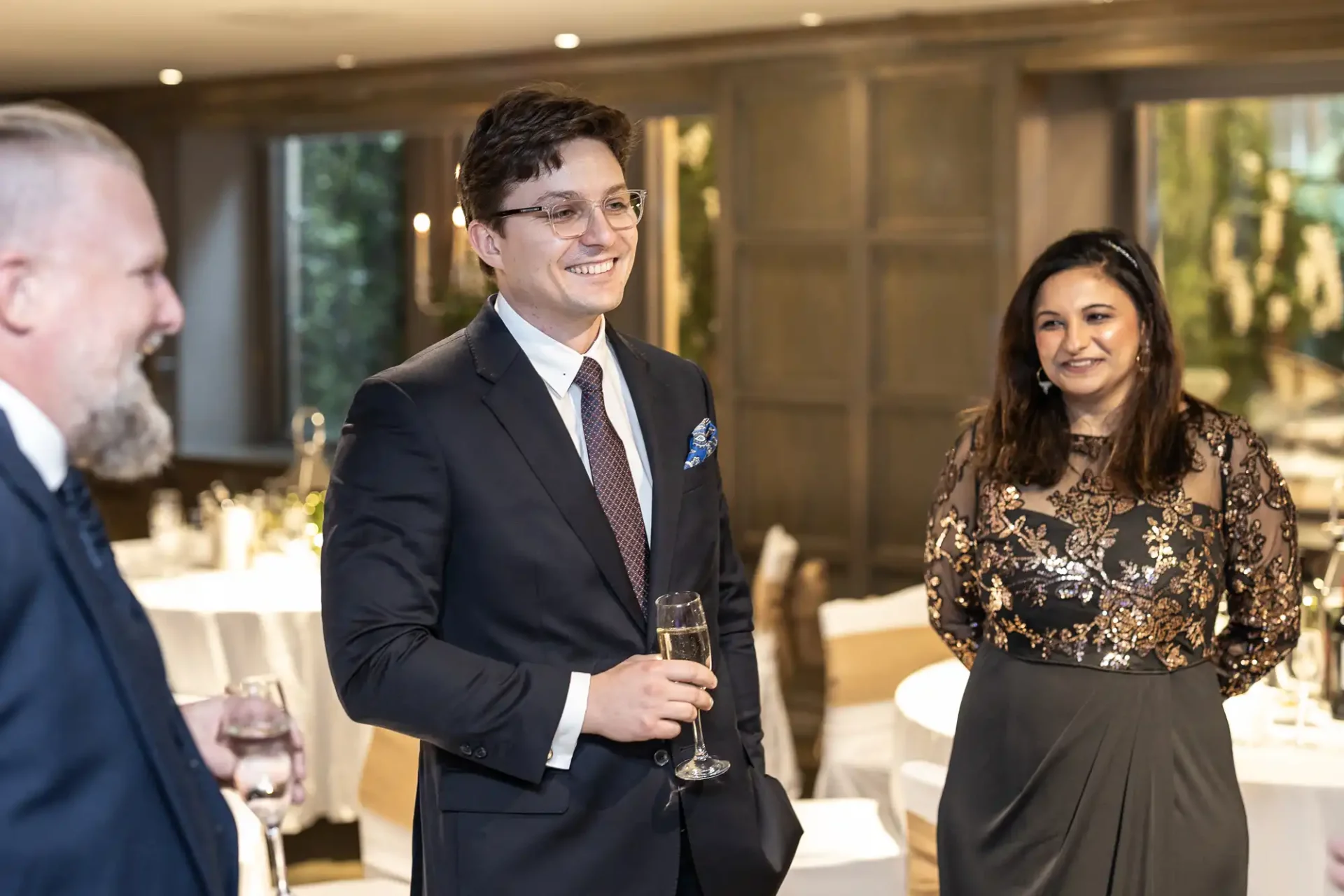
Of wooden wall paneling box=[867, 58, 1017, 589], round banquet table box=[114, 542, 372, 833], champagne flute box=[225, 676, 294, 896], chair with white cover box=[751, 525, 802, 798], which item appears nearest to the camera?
champagne flute box=[225, 676, 294, 896]

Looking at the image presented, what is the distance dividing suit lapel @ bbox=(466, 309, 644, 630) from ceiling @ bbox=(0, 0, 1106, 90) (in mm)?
4442

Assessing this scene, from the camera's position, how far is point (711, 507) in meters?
2.35

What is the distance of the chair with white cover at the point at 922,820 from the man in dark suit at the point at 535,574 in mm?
953

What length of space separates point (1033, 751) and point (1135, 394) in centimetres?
68

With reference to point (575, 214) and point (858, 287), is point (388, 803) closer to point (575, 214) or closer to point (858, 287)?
point (575, 214)

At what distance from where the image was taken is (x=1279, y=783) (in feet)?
A: 9.93

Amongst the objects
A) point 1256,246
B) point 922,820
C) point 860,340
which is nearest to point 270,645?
point 922,820

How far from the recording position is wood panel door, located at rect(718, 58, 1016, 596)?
685 centimetres

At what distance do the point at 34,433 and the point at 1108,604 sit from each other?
194 cm

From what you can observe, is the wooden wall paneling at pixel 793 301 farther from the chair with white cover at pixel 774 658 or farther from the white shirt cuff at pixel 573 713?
the white shirt cuff at pixel 573 713

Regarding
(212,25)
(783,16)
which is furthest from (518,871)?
(212,25)

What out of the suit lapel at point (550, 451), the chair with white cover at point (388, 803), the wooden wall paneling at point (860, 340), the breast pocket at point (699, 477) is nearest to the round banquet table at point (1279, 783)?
the chair with white cover at point (388, 803)

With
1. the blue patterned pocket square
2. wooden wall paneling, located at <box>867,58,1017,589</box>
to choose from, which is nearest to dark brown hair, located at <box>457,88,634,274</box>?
the blue patterned pocket square

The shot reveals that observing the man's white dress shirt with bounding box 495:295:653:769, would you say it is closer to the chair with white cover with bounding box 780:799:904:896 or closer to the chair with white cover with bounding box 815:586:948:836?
the chair with white cover with bounding box 780:799:904:896
